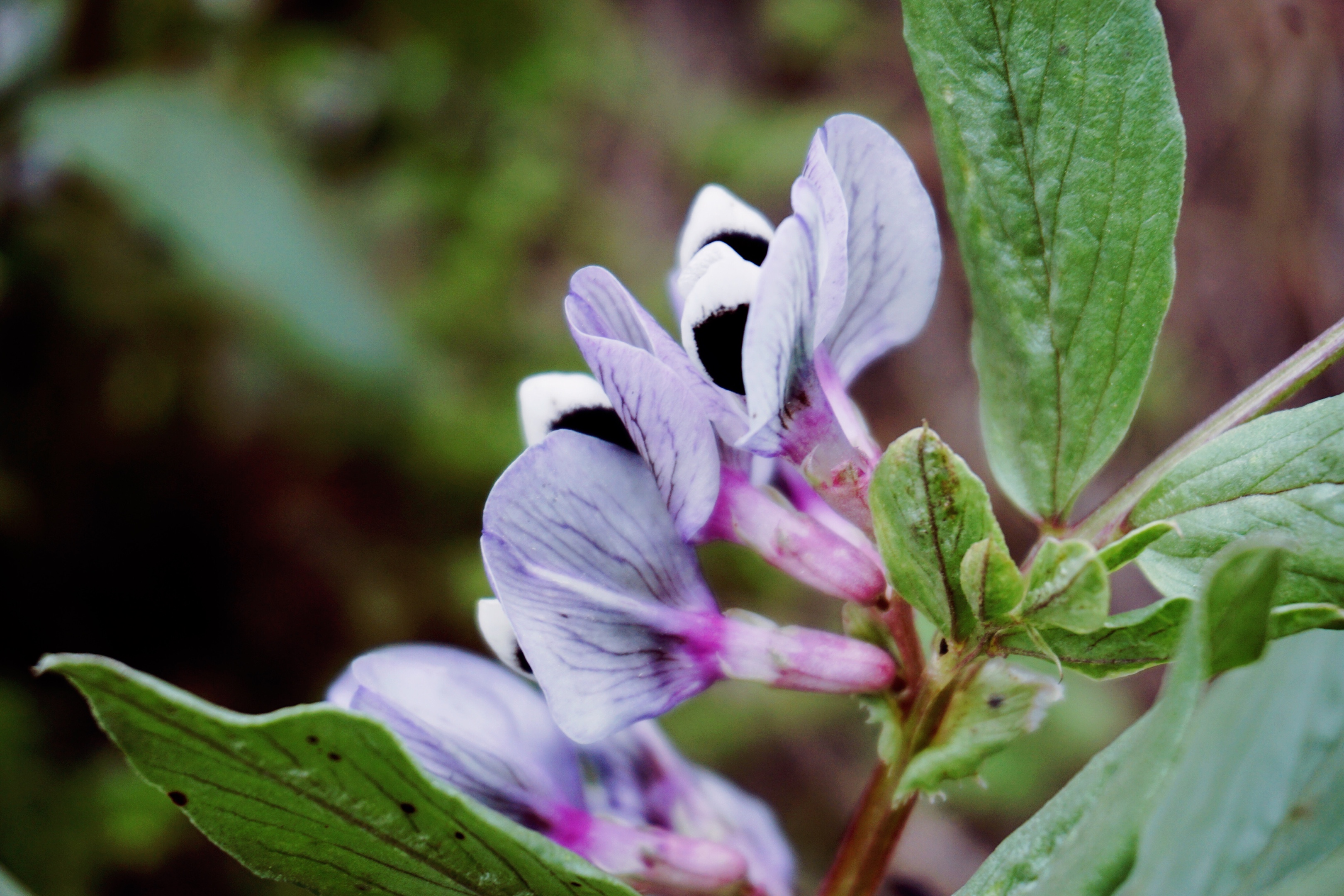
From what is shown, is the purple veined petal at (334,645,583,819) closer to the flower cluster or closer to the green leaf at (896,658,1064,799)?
the flower cluster

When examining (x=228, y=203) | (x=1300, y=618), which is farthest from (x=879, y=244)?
(x=228, y=203)

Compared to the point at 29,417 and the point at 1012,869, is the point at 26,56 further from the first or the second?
the point at 1012,869

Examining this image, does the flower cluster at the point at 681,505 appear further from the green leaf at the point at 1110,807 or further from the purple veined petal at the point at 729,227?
the green leaf at the point at 1110,807

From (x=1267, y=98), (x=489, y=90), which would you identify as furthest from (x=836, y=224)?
(x=489, y=90)

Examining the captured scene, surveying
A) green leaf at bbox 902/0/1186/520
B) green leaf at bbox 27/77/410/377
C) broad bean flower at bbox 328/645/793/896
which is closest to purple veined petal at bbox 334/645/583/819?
broad bean flower at bbox 328/645/793/896

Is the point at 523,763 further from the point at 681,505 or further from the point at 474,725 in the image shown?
the point at 681,505
